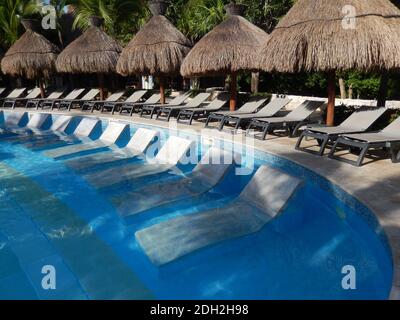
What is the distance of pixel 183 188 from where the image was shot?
5.83 m

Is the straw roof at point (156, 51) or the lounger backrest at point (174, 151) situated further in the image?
the straw roof at point (156, 51)

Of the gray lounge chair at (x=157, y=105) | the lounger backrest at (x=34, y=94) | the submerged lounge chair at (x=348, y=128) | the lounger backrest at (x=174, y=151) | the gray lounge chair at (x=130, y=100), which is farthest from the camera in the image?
the lounger backrest at (x=34, y=94)

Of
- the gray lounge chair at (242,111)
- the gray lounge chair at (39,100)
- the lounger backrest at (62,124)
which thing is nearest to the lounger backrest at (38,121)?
the lounger backrest at (62,124)

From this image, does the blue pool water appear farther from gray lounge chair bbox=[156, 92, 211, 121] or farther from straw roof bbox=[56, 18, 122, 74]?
straw roof bbox=[56, 18, 122, 74]

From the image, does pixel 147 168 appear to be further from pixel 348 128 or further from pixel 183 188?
pixel 348 128

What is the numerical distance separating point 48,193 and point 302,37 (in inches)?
225

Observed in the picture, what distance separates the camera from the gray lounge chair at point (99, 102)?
564 inches

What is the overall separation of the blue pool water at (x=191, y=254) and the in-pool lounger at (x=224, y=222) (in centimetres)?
10

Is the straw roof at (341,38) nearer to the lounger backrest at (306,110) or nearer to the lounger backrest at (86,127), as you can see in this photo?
the lounger backrest at (306,110)

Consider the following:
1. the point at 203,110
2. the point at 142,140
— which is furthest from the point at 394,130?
the point at 203,110

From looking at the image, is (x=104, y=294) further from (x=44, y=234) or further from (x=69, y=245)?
(x=44, y=234)

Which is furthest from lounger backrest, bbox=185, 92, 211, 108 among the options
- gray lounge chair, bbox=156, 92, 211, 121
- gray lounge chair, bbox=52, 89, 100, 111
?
gray lounge chair, bbox=52, 89, 100, 111

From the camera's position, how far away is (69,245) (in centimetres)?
428

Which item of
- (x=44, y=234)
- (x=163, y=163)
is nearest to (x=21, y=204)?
(x=44, y=234)
